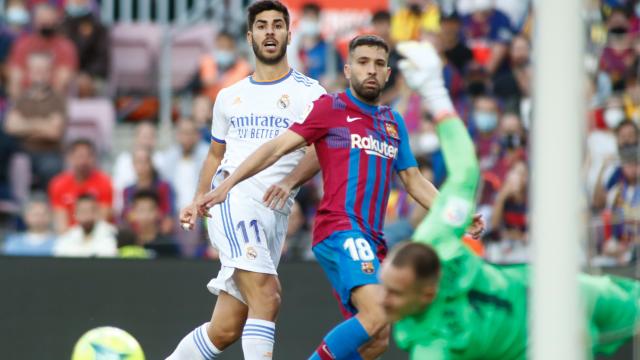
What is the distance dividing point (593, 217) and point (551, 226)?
6.22 m

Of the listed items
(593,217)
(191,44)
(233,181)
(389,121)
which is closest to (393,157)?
(389,121)

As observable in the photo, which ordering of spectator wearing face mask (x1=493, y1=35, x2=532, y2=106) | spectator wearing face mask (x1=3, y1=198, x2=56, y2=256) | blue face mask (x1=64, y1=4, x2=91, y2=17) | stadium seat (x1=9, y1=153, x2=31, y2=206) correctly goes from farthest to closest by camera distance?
blue face mask (x1=64, y1=4, x2=91, y2=17), spectator wearing face mask (x1=493, y1=35, x2=532, y2=106), stadium seat (x1=9, y1=153, x2=31, y2=206), spectator wearing face mask (x1=3, y1=198, x2=56, y2=256)

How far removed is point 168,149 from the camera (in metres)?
14.1

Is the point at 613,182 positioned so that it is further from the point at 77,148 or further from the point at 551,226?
the point at 551,226

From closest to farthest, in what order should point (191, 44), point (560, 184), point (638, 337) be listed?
1. point (560, 184)
2. point (638, 337)
3. point (191, 44)

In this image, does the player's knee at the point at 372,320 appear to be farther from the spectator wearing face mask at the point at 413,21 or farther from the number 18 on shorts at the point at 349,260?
the spectator wearing face mask at the point at 413,21

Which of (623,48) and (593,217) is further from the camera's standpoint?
(623,48)

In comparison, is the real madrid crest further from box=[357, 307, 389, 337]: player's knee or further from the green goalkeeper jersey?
the green goalkeeper jersey

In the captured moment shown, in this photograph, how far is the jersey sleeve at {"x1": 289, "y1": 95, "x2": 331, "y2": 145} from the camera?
7301mm

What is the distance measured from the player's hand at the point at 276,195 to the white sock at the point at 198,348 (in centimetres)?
102

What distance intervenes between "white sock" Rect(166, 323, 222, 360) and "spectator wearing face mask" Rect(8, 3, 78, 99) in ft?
22.7

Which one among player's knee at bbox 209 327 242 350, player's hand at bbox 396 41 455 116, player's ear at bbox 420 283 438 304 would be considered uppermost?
player's hand at bbox 396 41 455 116

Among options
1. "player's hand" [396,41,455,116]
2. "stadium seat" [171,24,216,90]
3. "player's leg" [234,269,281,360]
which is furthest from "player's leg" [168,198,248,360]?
"stadium seat" [171,24,216,90]

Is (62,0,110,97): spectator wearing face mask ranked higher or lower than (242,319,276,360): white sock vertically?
higher
